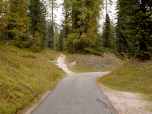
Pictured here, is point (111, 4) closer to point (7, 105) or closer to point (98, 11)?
point (98, 11)

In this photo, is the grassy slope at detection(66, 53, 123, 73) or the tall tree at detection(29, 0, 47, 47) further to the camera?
the tall tree at detection(29, 0, 47, 47)

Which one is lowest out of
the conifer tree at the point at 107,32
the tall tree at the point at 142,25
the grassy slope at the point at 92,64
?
the grassy slope at the point at 92,64

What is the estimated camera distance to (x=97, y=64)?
23875 mm

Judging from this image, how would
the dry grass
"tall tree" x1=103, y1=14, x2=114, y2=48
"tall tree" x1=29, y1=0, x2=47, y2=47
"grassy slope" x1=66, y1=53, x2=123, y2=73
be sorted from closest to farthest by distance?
the dry grass
"grassy slope" x1=66, y1=53, x2=123, y2=73
"tall tree" x1=29, y1=0, x2=47, y2=47
"tall tree" x1=103, y1=14, x2=114, y2=48

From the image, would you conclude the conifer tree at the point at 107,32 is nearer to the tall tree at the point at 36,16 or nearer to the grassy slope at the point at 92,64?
the grassy slope at the point at 92,64

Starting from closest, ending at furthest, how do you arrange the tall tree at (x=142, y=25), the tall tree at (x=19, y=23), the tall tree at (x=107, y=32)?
the tall tree at (x=142, y=25) → the tall tree at (x=19, y=23) → the tall tree at (x=107, y=32)

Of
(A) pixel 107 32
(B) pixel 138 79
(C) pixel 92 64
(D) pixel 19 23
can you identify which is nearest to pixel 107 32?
(A) pixel 107 32

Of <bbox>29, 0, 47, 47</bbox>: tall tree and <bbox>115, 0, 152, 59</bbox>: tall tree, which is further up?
<bbox>29, 0, 47, 47</bbox>: tall tree

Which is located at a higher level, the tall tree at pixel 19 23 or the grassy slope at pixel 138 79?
the tall tree at pixel 19 23

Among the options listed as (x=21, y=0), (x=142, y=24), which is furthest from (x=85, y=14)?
(x=142, y=24)

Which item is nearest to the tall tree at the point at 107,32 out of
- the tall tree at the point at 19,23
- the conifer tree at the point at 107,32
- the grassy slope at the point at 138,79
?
the conifer tree at the point at 107,32

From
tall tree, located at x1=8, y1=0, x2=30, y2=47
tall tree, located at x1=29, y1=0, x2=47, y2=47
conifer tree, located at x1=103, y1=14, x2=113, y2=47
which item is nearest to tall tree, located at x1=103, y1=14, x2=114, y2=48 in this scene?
conifer tree, located at x1=103, y1=14, x2=113, y2=47

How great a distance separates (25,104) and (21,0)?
24.2 m

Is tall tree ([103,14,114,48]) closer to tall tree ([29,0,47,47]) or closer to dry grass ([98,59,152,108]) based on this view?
tall tree ([29,0,47,47])
